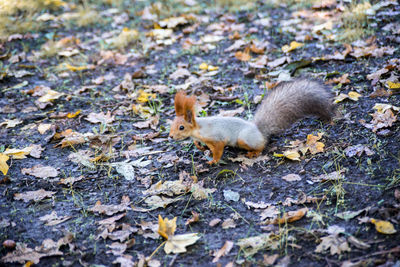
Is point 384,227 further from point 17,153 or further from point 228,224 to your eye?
point 17,153

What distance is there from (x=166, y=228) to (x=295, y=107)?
5.04 ft

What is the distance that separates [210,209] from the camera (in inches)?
102

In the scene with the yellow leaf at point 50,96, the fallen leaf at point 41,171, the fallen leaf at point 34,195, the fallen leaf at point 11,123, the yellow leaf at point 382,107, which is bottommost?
the fallen leaf at point 34,195

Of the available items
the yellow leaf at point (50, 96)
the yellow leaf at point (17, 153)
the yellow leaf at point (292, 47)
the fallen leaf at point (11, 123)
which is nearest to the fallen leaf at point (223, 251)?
the yellow leaf at point (17, 153)

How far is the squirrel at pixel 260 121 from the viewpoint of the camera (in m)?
3.01

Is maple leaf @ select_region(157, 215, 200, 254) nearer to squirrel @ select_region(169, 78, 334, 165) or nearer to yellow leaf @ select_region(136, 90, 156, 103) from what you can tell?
squirrel @ select_region(169, 78, 334, 165)

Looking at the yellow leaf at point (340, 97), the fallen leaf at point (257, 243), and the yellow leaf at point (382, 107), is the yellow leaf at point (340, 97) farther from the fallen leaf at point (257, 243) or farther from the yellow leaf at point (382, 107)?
the fallen leaf at point (257, 243)

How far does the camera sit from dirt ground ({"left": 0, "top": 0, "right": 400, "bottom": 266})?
2.26m

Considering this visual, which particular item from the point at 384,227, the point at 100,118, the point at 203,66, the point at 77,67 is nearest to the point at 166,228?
the point at 384,227

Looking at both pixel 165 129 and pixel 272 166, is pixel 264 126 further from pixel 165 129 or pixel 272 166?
pixel 165 129

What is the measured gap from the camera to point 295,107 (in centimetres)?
313

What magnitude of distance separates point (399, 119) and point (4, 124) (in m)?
3.83

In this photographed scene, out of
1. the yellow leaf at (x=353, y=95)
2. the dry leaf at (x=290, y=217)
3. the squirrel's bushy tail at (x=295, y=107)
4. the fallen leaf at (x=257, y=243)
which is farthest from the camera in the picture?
the yellow leaf at (x=353, y=95)

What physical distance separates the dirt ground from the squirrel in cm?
15
